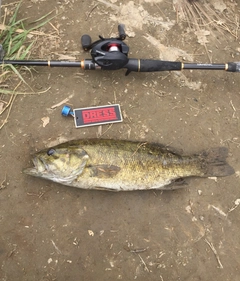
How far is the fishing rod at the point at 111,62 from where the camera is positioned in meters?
3.29

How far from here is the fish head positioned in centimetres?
307

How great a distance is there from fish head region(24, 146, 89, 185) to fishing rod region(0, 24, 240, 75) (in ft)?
3.33

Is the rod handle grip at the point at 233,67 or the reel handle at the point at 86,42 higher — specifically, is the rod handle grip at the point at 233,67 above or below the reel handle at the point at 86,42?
below

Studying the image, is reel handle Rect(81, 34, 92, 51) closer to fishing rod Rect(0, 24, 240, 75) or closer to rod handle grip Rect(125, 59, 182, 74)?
fishing rod Rect(0, 24, 240, 75)

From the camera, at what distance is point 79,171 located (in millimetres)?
3105

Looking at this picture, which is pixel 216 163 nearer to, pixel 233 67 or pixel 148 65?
pixel 233 67

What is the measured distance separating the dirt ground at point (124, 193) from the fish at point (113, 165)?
0.66 feet

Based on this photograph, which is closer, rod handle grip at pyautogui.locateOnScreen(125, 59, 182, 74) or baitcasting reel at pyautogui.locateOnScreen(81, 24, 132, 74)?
baitcasting reel at pyautogui.locateOnScreen(81, 24, 132, 74)

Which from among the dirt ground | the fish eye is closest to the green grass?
the dirt ground

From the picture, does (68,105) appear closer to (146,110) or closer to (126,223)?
(146,110)

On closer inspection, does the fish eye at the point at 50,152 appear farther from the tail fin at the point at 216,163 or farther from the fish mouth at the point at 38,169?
the tail fin at the point at 216,163

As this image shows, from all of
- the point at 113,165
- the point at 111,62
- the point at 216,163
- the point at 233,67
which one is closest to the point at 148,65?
the point at 111,62

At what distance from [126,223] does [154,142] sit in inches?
38.1

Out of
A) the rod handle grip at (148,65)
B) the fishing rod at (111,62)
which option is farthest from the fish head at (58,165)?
the rod handle grip at (148,65)
